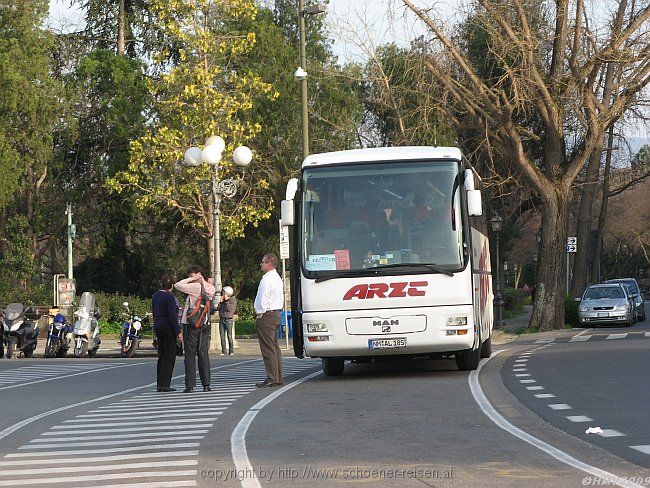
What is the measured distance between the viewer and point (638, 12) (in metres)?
38.3

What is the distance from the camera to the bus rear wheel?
21.1 meters

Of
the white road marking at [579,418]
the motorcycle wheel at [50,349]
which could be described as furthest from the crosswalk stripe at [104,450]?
the motorcycle wheel at [50,349]

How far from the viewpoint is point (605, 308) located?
44344 millimetres

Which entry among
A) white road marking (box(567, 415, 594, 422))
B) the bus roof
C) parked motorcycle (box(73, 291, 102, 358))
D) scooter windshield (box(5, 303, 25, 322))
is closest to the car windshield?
parked motorcycle (box(73, 291, 102, 358))

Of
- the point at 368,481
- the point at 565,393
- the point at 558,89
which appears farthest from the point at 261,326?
the point at 558,89

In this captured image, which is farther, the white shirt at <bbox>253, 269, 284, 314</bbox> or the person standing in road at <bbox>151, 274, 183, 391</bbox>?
the person standing in road at <bbox>151, 274, 183, 391</bbox>

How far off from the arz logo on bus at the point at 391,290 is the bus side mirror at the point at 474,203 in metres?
1.36

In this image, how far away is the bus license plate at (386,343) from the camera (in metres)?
19.2

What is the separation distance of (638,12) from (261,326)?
23605 mm

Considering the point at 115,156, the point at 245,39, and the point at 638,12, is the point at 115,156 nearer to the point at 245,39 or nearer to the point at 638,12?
the point at 245,39

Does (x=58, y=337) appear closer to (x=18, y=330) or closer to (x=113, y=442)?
(x=18, y=330)

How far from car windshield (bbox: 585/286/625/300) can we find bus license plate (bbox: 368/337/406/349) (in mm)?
27661

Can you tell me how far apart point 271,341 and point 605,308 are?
2770 centimetres

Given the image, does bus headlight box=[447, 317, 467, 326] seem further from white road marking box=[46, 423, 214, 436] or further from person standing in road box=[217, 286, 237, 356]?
person standing in road box=[217, 286, 237, 356]
